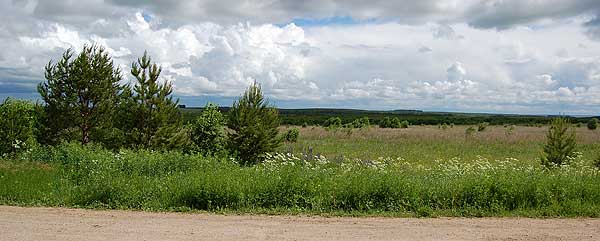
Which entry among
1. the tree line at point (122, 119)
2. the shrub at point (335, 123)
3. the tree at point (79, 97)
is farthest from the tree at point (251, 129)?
the shrub at point (335, 123)

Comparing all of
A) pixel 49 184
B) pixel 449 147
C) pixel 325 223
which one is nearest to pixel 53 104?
Answer: pixel 49 184

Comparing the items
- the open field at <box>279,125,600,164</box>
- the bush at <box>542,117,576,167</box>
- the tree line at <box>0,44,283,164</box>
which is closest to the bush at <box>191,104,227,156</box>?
the tree line at <box>0,44,283,164</box>

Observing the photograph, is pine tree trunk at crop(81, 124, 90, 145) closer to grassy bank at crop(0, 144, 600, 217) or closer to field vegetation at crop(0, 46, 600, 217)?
field vegetation at crop(0, 46, 600, 217)

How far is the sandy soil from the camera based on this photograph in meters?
7.72

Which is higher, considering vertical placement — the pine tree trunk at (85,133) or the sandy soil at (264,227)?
the pine tree trunk at (85,133)

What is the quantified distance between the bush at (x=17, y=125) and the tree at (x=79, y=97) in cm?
66

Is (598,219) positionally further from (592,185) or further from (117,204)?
(117,204)

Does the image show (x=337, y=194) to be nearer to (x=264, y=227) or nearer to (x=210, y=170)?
(x=264, y=227)

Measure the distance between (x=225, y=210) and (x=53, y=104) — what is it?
15.9 meters

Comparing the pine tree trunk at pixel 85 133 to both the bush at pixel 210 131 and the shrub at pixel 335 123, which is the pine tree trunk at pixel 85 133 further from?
the shrub at pixel 335 123

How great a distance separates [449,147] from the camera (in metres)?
38.0

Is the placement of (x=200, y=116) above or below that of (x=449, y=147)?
above

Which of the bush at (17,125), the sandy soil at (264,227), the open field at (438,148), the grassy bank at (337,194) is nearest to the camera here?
the sandy soil at (264,227)

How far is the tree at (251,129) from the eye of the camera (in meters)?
20.3
